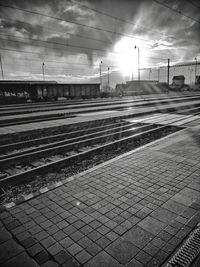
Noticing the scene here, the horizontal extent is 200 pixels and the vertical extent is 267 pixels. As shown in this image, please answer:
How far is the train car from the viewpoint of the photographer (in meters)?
29.4

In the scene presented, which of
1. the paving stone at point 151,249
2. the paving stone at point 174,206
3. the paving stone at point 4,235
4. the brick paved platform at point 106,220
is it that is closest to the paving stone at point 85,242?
the brick paved platform at point 106,220

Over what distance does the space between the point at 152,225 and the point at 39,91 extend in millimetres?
31914

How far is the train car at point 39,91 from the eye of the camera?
96.4ft

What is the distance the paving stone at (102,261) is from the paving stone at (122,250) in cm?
6

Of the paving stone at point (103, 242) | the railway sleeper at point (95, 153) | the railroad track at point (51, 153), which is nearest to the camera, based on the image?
the paving stone at point (103, 242)

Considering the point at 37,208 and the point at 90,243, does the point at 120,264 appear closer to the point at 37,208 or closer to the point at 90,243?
the point at 90,243

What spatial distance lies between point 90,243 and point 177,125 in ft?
31.2

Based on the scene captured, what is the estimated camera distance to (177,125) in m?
10.9

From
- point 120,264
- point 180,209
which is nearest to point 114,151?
point 180,209

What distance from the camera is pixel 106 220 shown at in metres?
3.19

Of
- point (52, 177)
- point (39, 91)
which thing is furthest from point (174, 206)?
point (39, 91)

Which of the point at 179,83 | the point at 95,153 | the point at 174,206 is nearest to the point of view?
the point at 174,206

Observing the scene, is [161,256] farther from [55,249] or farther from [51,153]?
[51,153]

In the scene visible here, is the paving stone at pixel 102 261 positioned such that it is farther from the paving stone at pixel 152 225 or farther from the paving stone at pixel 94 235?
the paving stone at pixel 152 225
